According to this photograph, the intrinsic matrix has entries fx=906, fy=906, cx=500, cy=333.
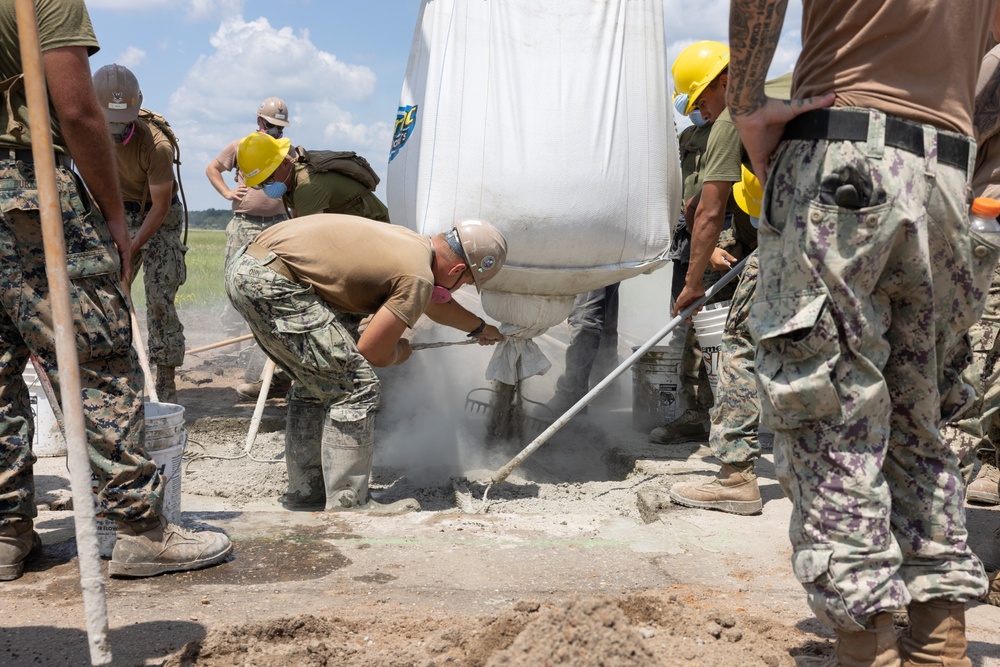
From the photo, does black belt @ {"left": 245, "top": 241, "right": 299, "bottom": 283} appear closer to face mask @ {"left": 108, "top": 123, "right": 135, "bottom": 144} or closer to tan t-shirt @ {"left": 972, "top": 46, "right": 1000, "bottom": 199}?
face mask @ {"left": 108, "top": 123, "right": 135, "bottom": 144}

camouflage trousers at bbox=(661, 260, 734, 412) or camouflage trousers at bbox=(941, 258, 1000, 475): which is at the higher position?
camouflage trousers at bbox=(941, 258, 1000, 475)

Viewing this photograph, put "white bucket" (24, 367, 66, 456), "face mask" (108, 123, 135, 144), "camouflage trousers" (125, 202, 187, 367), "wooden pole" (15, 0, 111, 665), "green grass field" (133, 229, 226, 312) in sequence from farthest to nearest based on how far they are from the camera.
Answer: "green grass field" (133, 229, 226, 312) < "camouflage trousers" (125, 202, 187, 367) < "face mask" (108, 123, 135, 144) < "white bucket" (24, 367, 66, 456) < "wooden pole" (15, 0, 111, 665)

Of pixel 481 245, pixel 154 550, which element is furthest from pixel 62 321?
pixel 481 245

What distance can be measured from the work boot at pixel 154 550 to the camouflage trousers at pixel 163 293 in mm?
3065

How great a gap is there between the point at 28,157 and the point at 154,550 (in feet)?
3.79

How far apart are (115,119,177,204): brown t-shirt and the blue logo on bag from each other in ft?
5.44

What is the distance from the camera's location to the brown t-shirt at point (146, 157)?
4938mm

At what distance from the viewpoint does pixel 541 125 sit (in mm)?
3592

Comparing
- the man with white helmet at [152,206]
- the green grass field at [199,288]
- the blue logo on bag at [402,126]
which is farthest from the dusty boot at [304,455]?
the green grass field at [199,288]

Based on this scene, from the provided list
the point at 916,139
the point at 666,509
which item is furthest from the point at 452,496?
the point at 916,139

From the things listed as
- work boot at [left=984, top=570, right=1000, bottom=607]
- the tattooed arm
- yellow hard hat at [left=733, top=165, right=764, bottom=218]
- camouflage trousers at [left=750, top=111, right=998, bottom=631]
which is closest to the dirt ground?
work boot at [left=984, top=570, right=1000, bottom=607]

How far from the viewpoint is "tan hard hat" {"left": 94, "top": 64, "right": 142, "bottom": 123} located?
471cm

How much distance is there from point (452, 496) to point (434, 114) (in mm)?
1752

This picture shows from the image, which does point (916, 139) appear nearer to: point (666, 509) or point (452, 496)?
point (666, 509)
